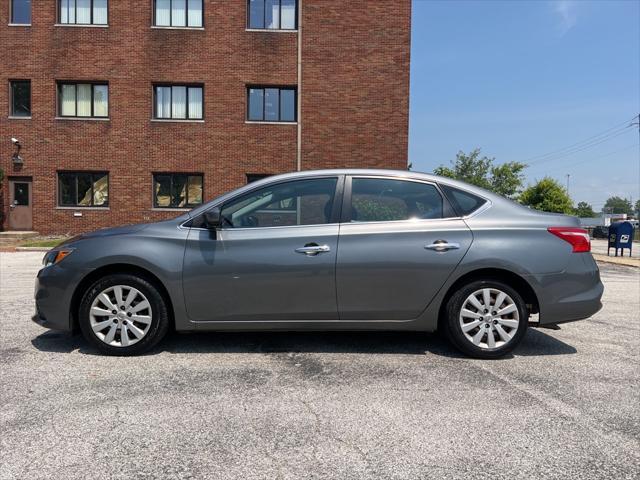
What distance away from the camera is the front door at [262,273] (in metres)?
3.91

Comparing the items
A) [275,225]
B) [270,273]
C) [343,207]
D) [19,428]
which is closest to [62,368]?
[19,428]

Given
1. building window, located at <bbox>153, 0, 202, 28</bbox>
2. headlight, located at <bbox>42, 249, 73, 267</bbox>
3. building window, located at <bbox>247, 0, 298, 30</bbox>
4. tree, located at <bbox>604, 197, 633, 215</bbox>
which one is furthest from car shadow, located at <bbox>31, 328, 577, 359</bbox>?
tree, located at <bbox>604, 197, 633, 215</bbox>

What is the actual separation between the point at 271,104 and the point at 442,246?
16.1 m

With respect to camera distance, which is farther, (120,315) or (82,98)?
(82,98)

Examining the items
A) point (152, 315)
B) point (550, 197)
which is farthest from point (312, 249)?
point (550, 197)

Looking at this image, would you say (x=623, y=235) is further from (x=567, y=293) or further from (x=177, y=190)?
(x=177, y=190)

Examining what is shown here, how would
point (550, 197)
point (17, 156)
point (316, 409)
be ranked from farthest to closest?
point (550, 197), point (17, 156), point (316, 409)

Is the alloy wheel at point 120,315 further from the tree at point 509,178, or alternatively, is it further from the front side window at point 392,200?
the tree at point 509,178

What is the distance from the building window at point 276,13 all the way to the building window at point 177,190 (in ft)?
21.8

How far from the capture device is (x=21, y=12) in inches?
722

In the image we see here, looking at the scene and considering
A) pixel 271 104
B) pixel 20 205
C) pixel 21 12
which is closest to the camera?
pixel 21 12

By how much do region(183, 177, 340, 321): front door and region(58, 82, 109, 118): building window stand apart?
17169mm

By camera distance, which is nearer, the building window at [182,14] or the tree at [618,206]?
the building window at [182,14]

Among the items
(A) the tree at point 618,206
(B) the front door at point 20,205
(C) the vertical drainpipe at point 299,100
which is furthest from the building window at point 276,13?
(A) the tree at point 618,206
